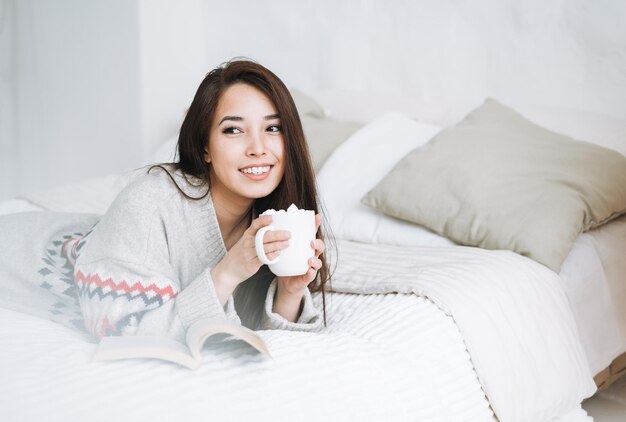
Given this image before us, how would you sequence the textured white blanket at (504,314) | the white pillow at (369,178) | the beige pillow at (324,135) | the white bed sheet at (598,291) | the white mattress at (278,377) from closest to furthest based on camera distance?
the white mattress at (278,377)
the textured white blanket at (504,314)
the white bed sheet at (598,291)
the white pillow at (369,178)
the beige pillow at (324,135)

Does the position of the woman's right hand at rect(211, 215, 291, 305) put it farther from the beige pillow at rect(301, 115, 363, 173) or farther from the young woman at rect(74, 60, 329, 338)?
the beige pillow at rect(301, 115, 363, 173)

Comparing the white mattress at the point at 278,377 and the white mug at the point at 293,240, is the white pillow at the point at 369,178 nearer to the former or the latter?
the white mattress at the point at 278,377

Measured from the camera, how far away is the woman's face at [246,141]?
1.32 meters

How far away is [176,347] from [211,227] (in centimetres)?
33

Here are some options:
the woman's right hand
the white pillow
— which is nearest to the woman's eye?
the woman's right hand

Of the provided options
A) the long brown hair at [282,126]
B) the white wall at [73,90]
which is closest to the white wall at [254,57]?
the white wall at [73,90]

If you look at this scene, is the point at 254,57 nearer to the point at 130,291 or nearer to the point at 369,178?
the point at 369,178

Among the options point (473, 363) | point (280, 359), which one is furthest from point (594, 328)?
point (280, 359)

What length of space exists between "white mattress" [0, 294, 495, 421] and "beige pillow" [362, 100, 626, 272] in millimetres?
397

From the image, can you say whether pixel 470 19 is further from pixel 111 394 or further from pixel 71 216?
pixel 111 394

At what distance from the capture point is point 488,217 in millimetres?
1754

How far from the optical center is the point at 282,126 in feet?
4.40

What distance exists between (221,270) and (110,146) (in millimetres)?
2135

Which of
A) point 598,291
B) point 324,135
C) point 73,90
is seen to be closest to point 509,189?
point 598,291
